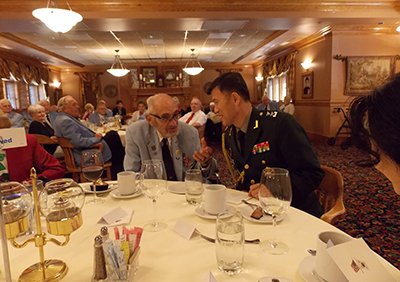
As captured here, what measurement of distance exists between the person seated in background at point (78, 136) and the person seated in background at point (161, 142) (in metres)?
1.56

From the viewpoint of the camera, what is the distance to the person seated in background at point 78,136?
3521 mm

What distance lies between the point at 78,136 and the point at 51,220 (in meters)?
3.01

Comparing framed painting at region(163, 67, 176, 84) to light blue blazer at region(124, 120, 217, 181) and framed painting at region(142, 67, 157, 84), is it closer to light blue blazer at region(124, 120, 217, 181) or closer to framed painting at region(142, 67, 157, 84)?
framed painting at region(142, 67, 157, 84)

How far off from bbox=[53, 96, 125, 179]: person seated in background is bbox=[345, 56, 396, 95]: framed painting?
21.4 ft

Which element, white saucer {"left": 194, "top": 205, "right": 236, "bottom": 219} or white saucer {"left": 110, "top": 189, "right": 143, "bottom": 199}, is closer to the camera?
white saucer {"left": 194, "top": 205, "right": 236, "bottom": 219}

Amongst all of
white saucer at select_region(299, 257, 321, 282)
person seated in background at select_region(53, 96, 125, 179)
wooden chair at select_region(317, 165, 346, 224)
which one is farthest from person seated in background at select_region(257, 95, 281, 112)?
white saucer at select_region(299, 257, 321, 282)

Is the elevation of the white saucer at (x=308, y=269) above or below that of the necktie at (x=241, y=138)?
below

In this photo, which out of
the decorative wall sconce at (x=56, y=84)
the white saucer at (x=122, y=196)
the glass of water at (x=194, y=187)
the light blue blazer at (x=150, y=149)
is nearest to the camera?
the glass of water at (x=194, y=187)

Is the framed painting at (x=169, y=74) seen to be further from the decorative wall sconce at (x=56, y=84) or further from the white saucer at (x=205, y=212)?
the white saucer at (x=205, y=212)

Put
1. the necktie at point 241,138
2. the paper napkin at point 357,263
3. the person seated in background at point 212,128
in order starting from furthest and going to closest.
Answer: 1. the person seated in background at point 212,128
2. the necktie at point 241,138
3. the paper napkin at point 357,263

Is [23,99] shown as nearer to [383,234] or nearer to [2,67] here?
[2,67]

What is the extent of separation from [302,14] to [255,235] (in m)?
6.10

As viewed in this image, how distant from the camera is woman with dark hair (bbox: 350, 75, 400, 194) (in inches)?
29.4

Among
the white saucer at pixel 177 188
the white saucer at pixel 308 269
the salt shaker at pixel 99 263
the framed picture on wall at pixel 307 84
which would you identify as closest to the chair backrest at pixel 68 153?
the white saucer at pixel 177 188
